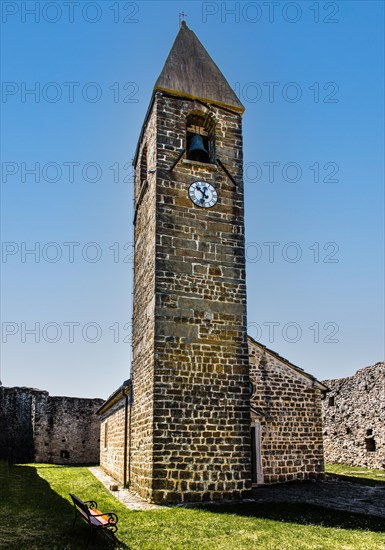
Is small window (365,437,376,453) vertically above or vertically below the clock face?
below

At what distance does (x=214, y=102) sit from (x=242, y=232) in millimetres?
3988

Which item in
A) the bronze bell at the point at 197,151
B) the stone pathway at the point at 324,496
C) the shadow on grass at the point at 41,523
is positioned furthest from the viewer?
the bronze bell at the point at 197,151

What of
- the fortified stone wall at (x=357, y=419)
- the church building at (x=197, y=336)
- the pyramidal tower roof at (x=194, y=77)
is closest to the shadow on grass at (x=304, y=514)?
the church building at (x=197, y=336)

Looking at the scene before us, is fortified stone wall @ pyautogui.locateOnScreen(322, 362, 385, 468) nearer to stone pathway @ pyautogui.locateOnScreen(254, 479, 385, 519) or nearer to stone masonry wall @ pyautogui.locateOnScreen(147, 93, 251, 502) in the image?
Result: stone pathway @ pyautogui.locateOnScreen(254, 479, 385, 519)

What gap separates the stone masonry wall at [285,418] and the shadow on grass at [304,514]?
4.37 metres

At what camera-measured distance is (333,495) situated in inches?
486

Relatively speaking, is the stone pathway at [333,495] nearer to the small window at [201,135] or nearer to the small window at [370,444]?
the small window at [370,444]

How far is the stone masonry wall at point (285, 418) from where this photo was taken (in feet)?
49.8

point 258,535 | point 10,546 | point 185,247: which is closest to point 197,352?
point 185,247

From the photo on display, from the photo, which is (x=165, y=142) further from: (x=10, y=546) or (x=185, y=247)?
(x=10, y=546)

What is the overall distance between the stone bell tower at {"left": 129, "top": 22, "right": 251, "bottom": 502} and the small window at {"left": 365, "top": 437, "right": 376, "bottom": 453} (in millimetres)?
11830

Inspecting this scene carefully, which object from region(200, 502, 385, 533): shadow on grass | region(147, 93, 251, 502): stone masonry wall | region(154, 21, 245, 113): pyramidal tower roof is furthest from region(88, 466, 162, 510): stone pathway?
region(154, 21, 245, 113): pyramidal tower roof

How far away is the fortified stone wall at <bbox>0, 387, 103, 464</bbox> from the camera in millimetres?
25688

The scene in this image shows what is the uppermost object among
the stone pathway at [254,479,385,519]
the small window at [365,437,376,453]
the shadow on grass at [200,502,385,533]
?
the shadow on grass at [200,502,385,533]
